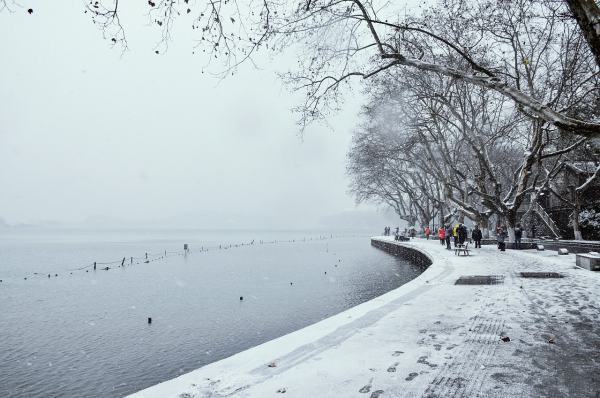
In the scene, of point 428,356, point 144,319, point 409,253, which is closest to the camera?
point 428,356

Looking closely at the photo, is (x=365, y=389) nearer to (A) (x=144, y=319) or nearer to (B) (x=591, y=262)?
(B) (x=591, y=262)

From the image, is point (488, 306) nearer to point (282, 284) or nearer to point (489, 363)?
point (489, 363)

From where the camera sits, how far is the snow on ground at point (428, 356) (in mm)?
4207

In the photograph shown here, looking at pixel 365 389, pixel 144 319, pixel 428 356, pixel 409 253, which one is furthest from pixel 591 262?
pixel 409 253

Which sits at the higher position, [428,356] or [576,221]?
[576,221]

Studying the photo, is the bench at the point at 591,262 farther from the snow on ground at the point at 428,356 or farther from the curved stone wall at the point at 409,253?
the curved stone wall at the point at 409,253

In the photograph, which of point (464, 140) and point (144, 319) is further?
point (464, 140)

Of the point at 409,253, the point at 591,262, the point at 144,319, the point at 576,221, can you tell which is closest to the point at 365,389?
the point at 591,262

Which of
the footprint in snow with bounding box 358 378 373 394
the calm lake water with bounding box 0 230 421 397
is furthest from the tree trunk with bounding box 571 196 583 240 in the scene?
the footprint in snow with bounding box 358 378 373 394

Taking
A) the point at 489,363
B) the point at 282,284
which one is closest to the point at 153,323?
the point at 282,284

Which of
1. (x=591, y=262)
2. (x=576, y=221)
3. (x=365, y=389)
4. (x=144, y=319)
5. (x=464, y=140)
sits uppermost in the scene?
(x=464, y=140)

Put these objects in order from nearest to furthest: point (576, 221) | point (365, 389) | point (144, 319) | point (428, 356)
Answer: point (365, 389) < point (428, 356) < point (144, 319) < point (576, 221)

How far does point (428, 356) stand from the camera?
5176 millimetres

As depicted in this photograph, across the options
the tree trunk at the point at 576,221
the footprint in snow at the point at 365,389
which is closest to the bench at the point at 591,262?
the footprint in snow at the point at 365,389
